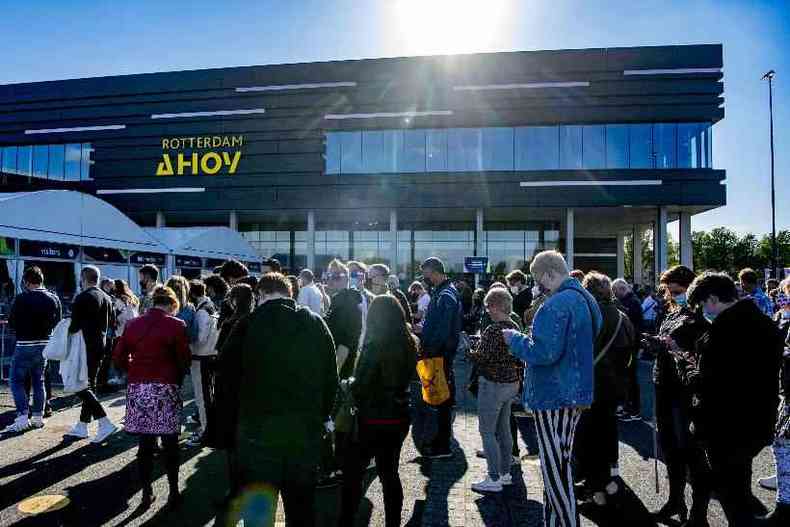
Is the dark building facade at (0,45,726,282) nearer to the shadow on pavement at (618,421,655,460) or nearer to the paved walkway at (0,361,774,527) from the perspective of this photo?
the shadow on pavement at (618,421,655,460)

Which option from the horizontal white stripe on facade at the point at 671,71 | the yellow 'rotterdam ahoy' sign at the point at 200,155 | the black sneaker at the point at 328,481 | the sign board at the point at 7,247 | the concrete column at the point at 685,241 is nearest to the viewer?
the black sneaker at the point at 328,481

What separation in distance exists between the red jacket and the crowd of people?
1cm

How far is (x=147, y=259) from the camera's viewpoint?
642 inches

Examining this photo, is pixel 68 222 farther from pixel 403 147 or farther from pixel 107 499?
pixel 403 147

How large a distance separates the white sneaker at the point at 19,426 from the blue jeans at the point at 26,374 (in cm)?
8

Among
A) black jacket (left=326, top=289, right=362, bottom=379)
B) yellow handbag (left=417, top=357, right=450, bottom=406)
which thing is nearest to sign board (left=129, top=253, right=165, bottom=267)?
black jacket (left=326, top=289, right=362, bottom=379)

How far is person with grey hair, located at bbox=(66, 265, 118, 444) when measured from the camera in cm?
607

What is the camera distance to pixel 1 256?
1145 cm

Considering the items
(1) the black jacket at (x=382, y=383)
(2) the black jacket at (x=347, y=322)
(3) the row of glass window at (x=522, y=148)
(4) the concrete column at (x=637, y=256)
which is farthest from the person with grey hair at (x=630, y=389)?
(4) the concrete column at (x=637, y=256)

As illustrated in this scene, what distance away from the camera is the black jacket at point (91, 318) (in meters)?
6.22

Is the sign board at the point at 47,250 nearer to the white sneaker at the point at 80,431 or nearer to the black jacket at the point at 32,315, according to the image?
the black jacket at the point at 32,315

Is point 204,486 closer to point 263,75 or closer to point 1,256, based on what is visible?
point 1,256

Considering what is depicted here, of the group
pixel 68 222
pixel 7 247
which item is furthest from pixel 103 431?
pixel 68 222

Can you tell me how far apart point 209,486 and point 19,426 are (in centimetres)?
320
